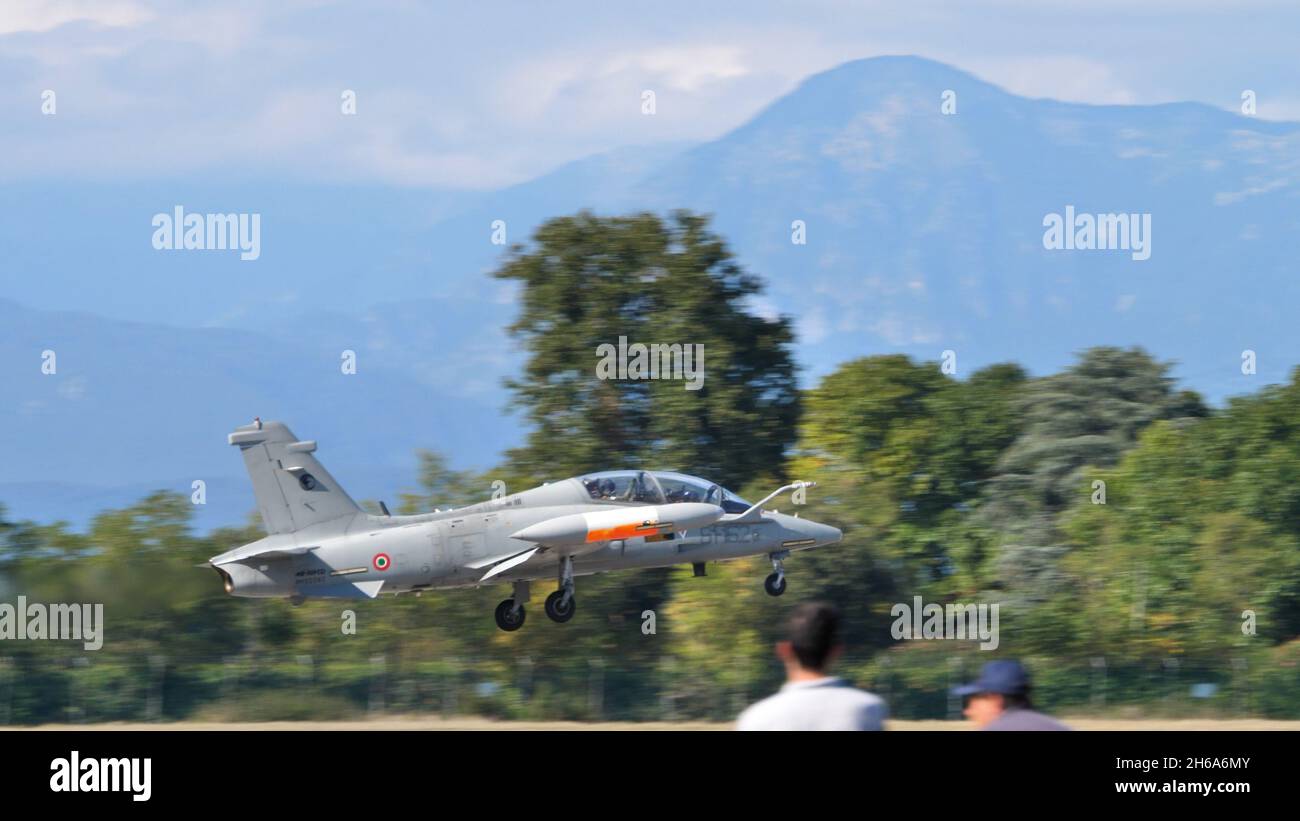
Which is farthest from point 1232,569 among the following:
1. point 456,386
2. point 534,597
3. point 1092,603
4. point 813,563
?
point 456,386

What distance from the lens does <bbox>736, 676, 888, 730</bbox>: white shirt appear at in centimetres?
770

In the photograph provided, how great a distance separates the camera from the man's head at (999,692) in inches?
329

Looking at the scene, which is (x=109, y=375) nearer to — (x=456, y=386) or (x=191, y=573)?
(x=456, y=386)

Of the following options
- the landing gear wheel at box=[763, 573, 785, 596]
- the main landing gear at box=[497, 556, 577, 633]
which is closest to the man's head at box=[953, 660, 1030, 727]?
the main landing gear at box=[497, 556, 577, 633]

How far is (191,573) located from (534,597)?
11037 millimetres

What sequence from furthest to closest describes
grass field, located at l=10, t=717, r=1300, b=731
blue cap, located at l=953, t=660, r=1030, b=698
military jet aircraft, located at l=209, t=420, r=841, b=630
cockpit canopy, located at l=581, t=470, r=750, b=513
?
cockpit canopy, located at l=581, t=470, r=750, b=513, military jet aircraft, located at l=209, t=420, r=841, b=630, grass field, located at l=10, t=717, r=1300, b=731, blue cap, located at l=953, t=660, r=1030, b=698

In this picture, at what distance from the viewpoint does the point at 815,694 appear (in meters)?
7.75

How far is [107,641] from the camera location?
40906 mm

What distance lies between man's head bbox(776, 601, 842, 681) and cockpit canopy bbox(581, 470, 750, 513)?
26513mm

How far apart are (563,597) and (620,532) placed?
2.88 m

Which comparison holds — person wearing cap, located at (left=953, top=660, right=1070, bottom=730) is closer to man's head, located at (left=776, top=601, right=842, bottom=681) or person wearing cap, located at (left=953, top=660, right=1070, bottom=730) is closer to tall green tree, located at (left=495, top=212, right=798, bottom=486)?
man's head, located at (left=776, top=601, right=842, bottom=681)
